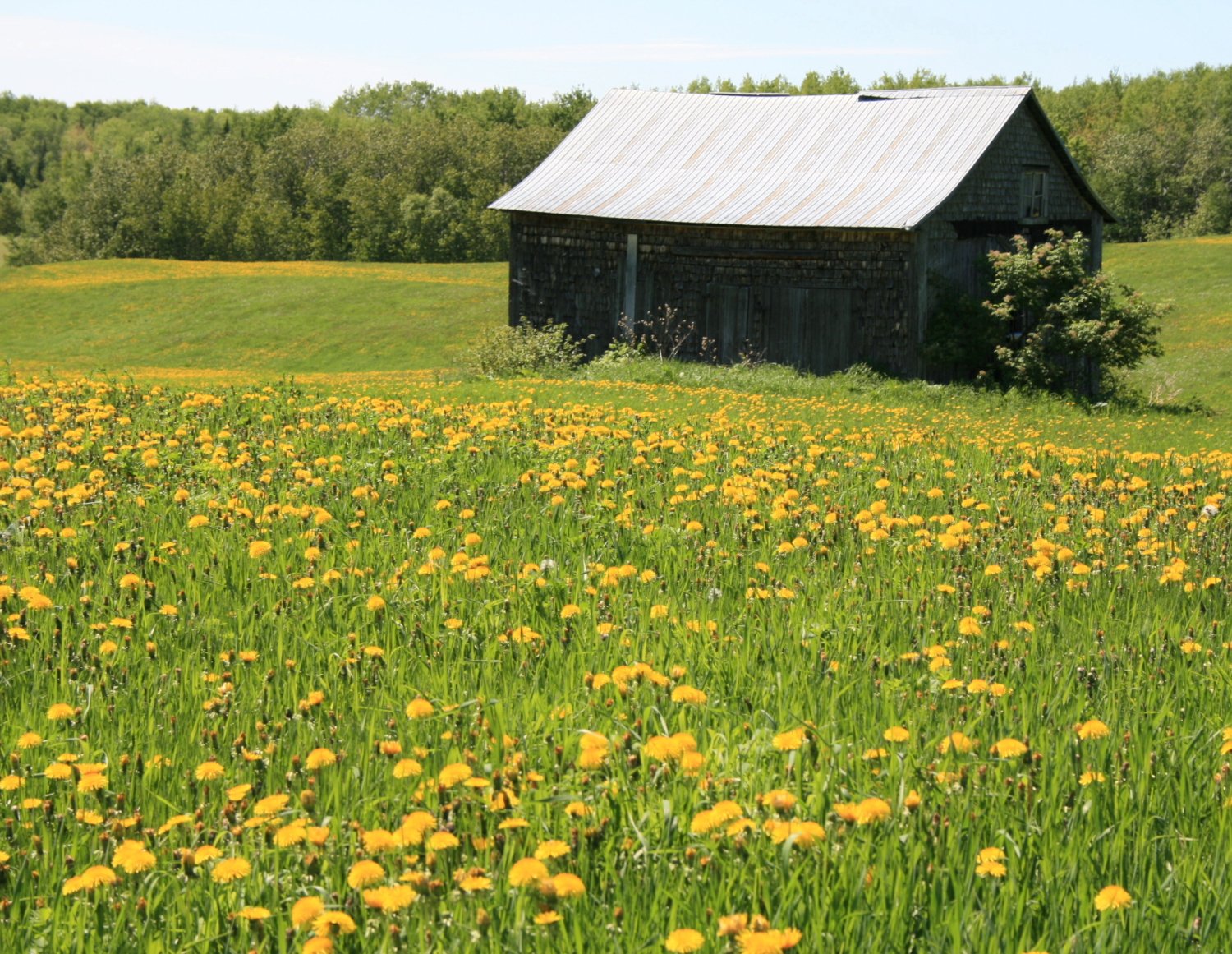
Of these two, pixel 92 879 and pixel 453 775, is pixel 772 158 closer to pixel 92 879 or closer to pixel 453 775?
pixel 453 775

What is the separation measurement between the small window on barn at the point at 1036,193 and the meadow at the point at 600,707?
72.0 ft

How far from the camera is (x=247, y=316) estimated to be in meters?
47.1

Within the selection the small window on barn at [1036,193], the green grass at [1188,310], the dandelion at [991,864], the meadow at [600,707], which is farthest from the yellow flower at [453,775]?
the small window on barn at [1036,193]

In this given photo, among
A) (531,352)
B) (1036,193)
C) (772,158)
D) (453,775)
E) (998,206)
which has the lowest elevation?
(453,775)

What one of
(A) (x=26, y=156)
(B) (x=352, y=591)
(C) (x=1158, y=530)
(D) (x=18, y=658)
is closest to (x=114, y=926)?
(D) (x=18, y=658)

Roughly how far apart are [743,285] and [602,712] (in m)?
23.0

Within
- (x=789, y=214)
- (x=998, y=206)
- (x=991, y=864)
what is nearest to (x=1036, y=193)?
(x=998, y=206)

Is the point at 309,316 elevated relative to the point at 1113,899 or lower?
elevated

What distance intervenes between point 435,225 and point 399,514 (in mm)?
80582

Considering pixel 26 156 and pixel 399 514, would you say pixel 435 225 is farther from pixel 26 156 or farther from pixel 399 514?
pixel 26 156

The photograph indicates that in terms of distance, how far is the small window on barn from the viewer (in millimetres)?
28328

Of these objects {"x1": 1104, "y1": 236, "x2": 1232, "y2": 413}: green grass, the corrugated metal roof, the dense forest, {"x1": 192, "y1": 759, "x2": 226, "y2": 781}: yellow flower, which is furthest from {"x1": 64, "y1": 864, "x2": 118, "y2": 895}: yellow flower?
the dense forest

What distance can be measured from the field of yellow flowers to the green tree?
696 inches

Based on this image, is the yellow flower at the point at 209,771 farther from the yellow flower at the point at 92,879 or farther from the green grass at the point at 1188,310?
the green grass at the point at 1188,310
